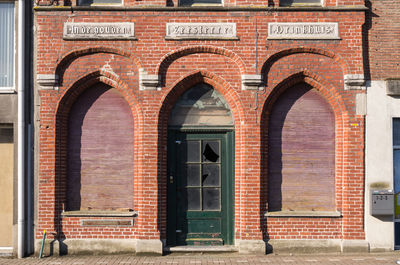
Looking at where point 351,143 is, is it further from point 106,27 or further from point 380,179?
point 106,27

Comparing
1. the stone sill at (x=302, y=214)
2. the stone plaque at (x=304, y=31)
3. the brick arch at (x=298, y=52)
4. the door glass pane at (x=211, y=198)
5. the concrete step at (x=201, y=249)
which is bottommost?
the concrete step at (x=201, y=249)

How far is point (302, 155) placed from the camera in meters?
8.72

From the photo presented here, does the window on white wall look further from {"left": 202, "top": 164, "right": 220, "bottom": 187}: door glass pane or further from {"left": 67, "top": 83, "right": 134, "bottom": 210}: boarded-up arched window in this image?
{"left": 202, "top": 164, "right": 220, "bottom": 187}: door glass pane

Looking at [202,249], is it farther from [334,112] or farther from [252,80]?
[334,112]

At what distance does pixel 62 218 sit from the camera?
8.50m

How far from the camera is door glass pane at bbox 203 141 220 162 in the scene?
345 inches

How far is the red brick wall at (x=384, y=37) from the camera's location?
8.70m

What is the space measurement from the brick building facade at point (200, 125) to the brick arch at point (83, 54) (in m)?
0.02

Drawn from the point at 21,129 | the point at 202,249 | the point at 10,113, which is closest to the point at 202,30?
the point at 21,129

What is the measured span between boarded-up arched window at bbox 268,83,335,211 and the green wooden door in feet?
3.29

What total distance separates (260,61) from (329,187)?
319cm

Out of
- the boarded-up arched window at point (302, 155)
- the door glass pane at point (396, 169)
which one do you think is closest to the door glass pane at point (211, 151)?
the boarded-up arched window at point (302, 155)

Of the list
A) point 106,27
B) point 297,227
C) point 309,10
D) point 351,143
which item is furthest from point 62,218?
point 309,10

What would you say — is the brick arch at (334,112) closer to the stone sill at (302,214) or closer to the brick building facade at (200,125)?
the brick building facade at (200,125)
